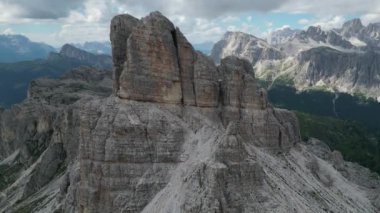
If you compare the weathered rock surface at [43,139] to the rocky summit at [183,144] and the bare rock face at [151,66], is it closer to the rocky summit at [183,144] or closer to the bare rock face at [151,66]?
the rocky summit at [183,144]

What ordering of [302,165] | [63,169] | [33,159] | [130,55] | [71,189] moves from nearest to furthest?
[130,55], [71,189], [302,165], [63,169], [33,159]

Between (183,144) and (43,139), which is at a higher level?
(183,144)

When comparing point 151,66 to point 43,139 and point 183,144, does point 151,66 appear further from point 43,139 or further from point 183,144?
point 43,139

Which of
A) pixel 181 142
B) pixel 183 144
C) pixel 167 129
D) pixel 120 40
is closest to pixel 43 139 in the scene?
pixel 120 40

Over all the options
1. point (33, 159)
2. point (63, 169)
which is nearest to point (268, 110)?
point (63, 169)

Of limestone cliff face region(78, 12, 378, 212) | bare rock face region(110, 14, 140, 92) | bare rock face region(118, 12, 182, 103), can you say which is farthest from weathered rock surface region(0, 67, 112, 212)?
bare rock face region(110, 14, 140, 92)

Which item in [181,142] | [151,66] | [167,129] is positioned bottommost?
[181,142]

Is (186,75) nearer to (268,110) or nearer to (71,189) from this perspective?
(268,110)

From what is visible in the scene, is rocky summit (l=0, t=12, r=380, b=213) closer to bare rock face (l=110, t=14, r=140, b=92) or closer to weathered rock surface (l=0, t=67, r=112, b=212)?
bare rock face (l=110, t=14, r=140, b=92)

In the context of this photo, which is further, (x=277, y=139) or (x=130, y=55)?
(x=277, y=139)
